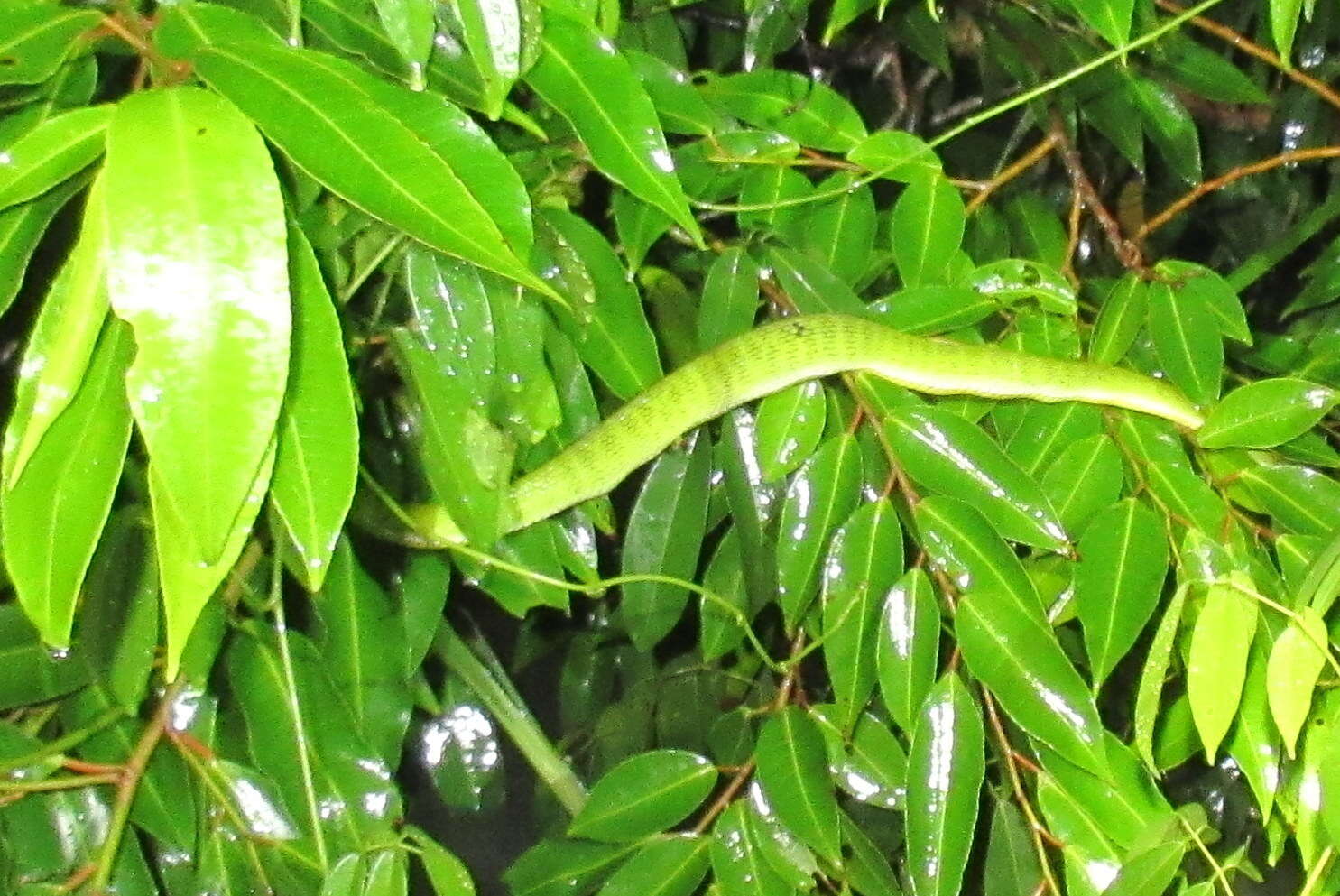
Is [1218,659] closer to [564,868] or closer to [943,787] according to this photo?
[943,787]

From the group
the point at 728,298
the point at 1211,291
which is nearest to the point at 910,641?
the point at 728,298

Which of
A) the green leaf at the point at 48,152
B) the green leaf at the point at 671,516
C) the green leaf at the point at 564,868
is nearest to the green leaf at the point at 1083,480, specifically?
the green leaf at the point at 671,516

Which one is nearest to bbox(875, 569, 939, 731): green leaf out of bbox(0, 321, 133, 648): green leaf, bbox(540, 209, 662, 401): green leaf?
bbox(540, 209, 662, 401): green leaf

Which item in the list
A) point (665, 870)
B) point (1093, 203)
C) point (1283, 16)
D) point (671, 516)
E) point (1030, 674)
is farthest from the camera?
point (1093, 203)

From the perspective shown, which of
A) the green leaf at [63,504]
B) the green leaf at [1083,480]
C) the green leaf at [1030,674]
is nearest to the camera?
the green leaf at [63,504]

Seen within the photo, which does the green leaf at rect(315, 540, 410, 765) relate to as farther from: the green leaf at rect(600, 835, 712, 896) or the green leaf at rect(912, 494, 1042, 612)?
the green leaf at rect(912, 494, 1042, 612)

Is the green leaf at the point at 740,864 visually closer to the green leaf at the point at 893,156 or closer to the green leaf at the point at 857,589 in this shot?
the green leaf at the point at 857,589

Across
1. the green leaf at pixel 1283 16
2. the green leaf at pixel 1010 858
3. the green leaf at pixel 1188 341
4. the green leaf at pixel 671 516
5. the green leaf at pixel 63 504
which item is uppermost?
the green leaf at pixel 1283 16
